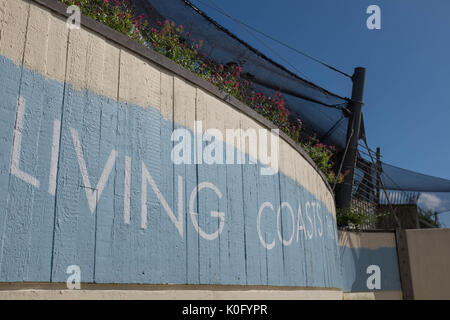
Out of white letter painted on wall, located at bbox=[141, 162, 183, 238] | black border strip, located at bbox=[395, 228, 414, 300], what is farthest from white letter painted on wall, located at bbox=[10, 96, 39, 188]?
black border strip, located at bbox=[395, 228, 414, 300]

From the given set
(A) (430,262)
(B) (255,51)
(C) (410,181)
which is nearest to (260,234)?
(B) (255,51)

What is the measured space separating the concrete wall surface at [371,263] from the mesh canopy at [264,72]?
1966 millimetres

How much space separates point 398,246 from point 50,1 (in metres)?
6.60

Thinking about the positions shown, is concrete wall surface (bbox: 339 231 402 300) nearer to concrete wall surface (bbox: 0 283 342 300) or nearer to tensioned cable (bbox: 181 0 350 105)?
tensioned cable (bbox: 181 0 350 105)

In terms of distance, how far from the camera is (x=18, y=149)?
2098 mm

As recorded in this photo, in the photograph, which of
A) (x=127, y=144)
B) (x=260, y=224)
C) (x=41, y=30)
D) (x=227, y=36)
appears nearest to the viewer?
(x=41, y=30)

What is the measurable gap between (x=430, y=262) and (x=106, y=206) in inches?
256

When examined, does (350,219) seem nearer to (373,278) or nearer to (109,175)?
(373,278)

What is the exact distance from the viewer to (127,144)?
2.67 metres

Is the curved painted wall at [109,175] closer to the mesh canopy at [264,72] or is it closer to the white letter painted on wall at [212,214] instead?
the white letter painted on wall at [212,214]

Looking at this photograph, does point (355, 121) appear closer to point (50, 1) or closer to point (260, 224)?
point (260, 224)

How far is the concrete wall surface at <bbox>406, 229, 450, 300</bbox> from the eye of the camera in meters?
7.40

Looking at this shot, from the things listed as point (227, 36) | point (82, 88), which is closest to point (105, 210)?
point (82, 88)
